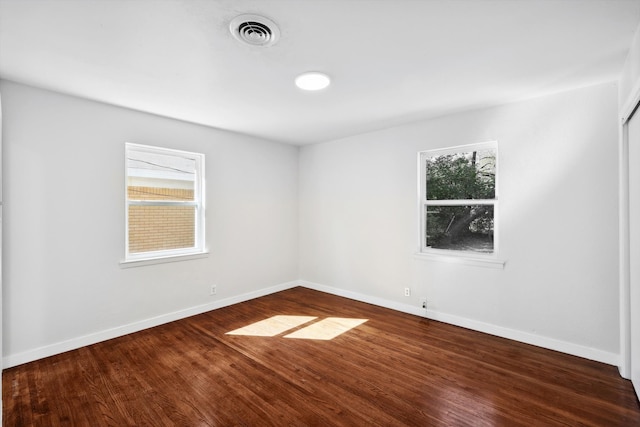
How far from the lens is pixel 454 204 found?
352 centimetres

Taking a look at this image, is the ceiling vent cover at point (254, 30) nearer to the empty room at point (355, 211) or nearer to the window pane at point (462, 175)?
the empty room at point (355, 211)

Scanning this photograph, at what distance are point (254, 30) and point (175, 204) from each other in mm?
2560

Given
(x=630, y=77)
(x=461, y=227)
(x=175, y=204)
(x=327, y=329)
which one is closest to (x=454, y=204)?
(x=461, y=227)

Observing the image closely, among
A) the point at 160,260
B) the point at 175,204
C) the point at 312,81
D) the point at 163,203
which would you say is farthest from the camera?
the point at 175,204

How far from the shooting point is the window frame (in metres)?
3.26

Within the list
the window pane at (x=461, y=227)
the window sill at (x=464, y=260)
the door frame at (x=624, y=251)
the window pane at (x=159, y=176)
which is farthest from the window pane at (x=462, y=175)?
the window pane at (x=159, y=176)

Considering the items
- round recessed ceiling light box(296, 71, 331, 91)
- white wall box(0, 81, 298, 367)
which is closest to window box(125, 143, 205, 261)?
white wall box(0, 81, 298, 367)

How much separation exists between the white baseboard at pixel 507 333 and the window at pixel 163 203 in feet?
8.28

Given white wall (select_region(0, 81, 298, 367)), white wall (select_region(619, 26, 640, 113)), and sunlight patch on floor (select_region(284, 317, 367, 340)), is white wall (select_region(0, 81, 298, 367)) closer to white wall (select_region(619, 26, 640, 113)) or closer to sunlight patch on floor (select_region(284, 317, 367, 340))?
sunlight patch on floor (select_region(284, 317, 367, 340))

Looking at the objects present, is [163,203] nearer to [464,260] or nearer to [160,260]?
[160,260]

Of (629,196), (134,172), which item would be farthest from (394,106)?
(134,172)

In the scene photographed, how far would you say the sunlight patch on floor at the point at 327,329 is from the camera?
3.16m

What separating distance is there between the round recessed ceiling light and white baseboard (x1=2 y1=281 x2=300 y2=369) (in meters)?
3.00

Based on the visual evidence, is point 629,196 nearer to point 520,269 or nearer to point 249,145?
point 520,269
